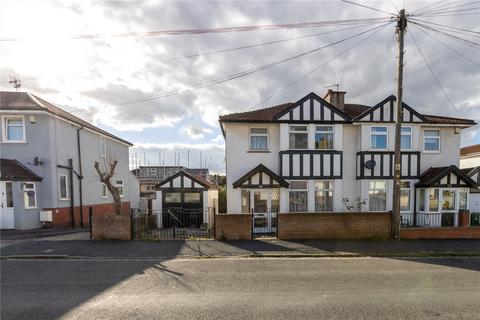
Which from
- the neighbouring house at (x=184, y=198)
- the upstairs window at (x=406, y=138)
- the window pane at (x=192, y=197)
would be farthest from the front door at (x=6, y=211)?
the upstairs window at (x=406, y=138)

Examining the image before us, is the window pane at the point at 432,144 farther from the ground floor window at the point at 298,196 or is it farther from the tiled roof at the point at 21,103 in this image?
the tiled roof at the point at 21,103

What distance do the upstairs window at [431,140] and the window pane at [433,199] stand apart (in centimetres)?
238

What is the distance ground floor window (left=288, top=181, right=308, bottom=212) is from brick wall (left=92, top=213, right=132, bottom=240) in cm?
793

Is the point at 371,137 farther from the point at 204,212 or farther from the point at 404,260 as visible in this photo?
the point at 204,212

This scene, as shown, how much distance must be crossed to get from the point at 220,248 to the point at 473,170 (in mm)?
21127

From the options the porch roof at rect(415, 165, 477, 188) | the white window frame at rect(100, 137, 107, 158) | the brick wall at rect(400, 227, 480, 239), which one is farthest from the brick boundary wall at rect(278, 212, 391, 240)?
the white window frame at rect(100, 137, 107, 158)

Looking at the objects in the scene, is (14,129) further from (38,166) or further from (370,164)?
(370,164)

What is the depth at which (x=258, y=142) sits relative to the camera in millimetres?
13758

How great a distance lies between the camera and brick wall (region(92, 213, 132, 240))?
1034 cm

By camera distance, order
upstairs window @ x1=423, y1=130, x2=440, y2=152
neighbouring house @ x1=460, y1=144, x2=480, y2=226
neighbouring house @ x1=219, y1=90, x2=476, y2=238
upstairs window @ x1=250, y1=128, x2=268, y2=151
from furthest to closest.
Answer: neighbouring house @ x1=460, y1=144, x2=480, y2=226
upstairs window @ x1=423, y1=130, x2=440, y2=152
upstairs window @ x1=250, y1=128, x2=268, y2=151
neighbouring house @ x1=219, y1=90, x2=476, y2=238

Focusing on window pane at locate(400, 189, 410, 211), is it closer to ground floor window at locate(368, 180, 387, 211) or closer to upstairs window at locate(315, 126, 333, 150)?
ground floor window at locate(368, 180, 387, 211)

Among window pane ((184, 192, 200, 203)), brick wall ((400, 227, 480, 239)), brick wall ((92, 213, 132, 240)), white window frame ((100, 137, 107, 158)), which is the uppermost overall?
white window frame ((100, 137, 107, 158))

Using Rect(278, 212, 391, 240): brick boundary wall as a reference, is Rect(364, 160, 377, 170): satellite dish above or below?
above

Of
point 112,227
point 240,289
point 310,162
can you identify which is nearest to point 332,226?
point 310,162
